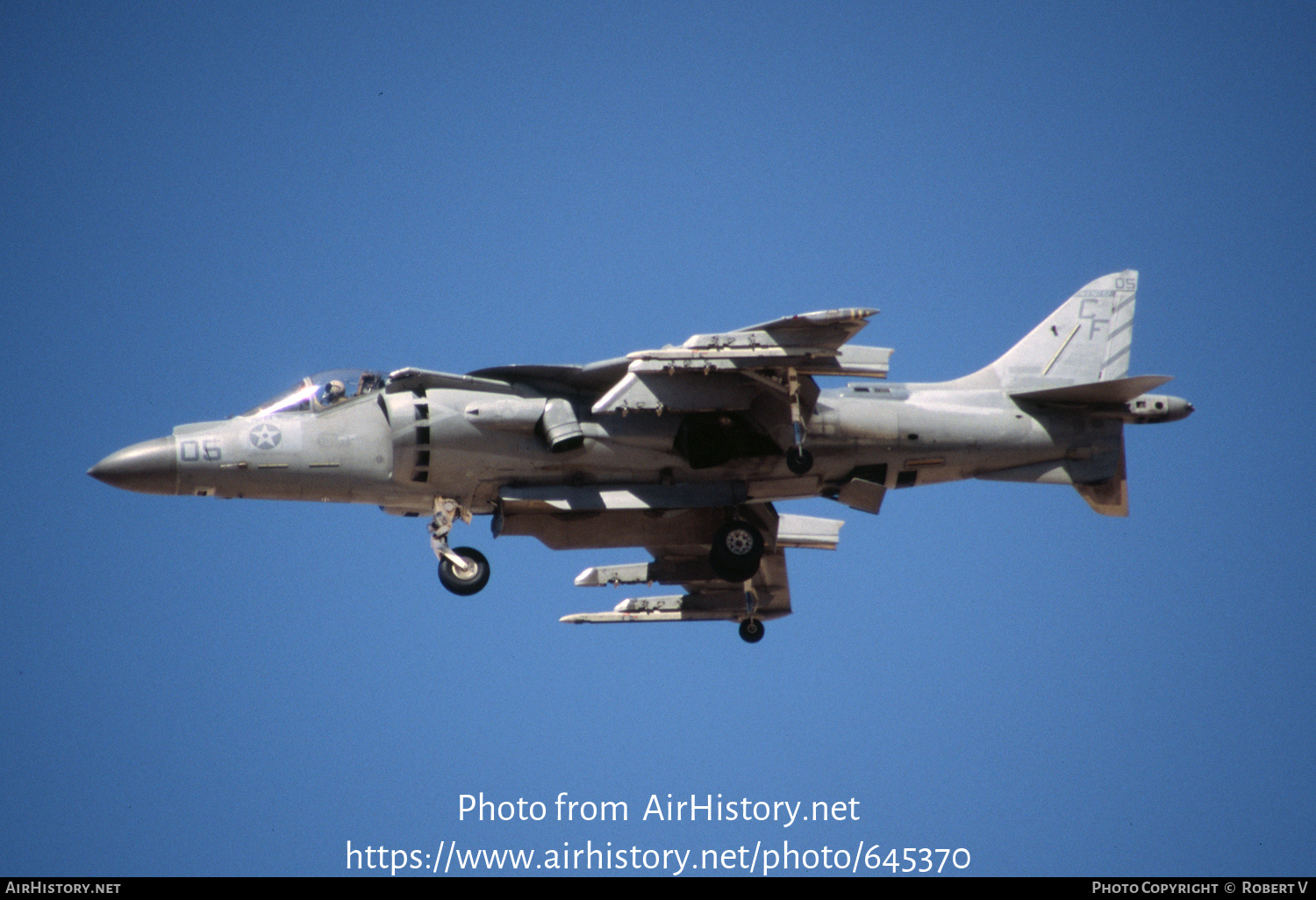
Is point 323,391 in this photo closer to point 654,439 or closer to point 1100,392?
point 654,439

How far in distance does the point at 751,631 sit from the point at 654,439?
4.45 m

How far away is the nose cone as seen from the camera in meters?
19.6

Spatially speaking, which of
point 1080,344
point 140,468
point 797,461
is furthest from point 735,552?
point 140,468

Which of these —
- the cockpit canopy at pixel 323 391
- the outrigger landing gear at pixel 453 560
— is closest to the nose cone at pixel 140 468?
the cockpit canopy at pixel 323 391

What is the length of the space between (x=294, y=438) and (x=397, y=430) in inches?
51.1

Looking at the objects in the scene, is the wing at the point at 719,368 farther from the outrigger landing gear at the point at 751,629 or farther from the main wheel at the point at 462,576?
the outrigger landing gear at the point at 751,629

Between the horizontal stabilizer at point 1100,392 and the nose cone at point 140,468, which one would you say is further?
the horizontal stabilizer at point 1100,392

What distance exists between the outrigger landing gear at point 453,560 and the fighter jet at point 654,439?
2 cm

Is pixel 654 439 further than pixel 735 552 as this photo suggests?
No

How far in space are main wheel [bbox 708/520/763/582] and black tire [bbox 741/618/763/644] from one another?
2.33 metres

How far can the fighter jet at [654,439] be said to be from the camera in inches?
768

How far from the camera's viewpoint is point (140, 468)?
64.5 ft

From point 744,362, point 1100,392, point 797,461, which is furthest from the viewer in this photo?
point 1100,392

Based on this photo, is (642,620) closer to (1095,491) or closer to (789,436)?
(789,436)
